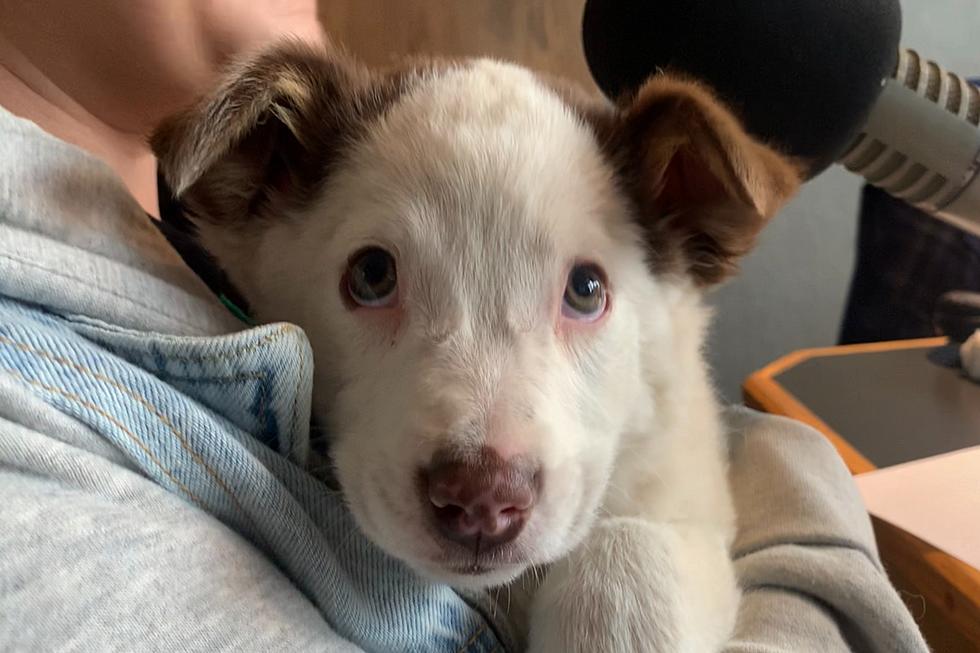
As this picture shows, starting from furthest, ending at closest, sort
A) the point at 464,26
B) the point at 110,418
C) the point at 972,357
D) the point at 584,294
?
1. the point at 464,26
2. the point at 972,357
3. the point at 584,294
4. the point at 110,418

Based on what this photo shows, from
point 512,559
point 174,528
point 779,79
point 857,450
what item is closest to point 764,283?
point 857,450

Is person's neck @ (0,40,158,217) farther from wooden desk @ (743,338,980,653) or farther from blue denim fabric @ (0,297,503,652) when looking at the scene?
wooden desk @ (743,338,980,653)

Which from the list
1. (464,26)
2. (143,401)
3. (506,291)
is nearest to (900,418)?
(506,291)

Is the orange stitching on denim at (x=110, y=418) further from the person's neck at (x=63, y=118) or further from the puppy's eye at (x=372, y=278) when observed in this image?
the person's neck at (x=63, y=118)

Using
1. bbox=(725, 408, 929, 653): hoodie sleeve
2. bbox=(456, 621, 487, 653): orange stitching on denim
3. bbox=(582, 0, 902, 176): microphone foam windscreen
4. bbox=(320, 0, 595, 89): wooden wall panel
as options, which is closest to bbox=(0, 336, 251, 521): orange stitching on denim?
bbox=(456, 621, 487, 653): orange stitching on denim

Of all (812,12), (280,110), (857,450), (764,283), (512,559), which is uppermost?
(812,12)

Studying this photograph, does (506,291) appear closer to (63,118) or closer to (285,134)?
(285,134)

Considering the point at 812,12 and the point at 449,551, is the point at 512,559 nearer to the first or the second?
the point at 449,551
